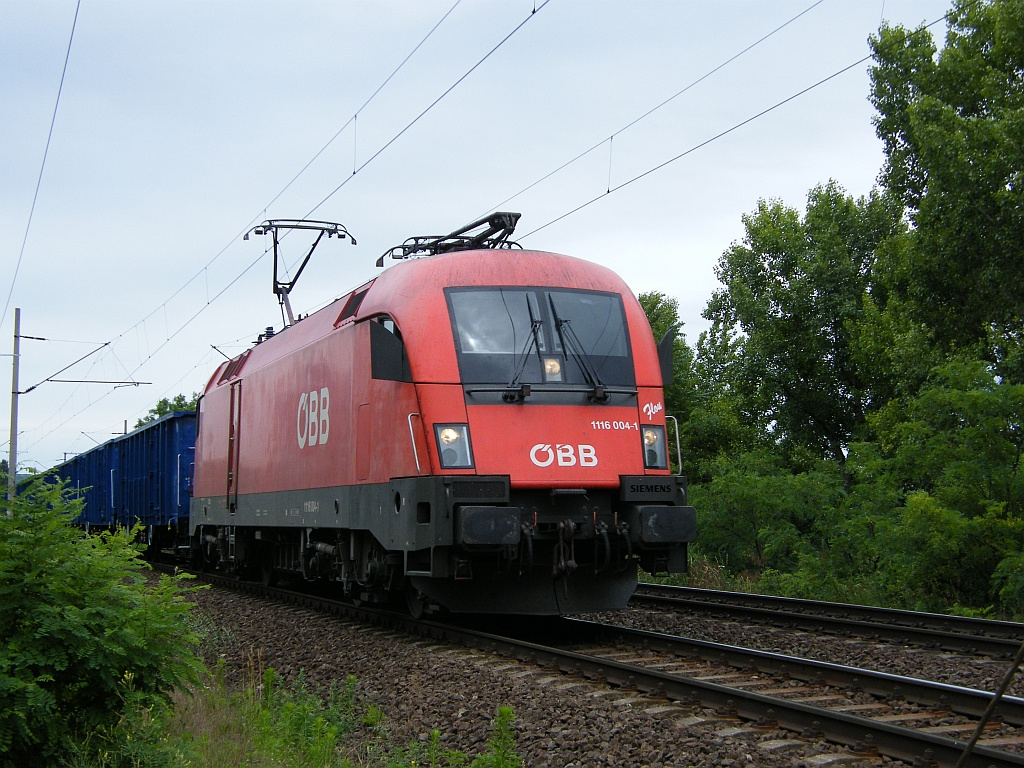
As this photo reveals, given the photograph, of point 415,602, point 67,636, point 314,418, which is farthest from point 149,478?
point 67,636

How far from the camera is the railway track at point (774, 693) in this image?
562 centimetres

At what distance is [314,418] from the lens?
39.5 ft

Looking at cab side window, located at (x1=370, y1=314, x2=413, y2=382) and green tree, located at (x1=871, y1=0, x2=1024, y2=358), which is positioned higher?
green tree, located at (x1=871, y1=0, x2=1024, y2=358)

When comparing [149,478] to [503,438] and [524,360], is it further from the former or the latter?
[503,438]

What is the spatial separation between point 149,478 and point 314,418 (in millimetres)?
14841

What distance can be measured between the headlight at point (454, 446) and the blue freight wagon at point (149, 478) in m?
11.4

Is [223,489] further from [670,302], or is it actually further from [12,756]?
[670,302]

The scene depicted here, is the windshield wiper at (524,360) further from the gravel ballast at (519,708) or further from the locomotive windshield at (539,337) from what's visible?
the gravel ballast at (519,708)

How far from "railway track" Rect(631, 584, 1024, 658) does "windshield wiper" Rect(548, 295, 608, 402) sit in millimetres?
3200

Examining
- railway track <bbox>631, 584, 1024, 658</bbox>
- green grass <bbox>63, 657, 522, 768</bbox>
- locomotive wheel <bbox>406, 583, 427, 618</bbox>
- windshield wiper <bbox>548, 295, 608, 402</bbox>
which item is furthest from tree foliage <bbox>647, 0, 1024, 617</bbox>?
green grass <bbox>63, 657, 522, 768</bbox>

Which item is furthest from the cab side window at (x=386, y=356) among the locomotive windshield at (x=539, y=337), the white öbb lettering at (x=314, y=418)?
the white öbb lettering at (x=314, y=418)

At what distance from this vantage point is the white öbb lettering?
11.6 meters

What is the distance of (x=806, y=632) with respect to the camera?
998 cm

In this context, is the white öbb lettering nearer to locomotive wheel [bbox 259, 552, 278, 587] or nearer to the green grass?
the green grass
